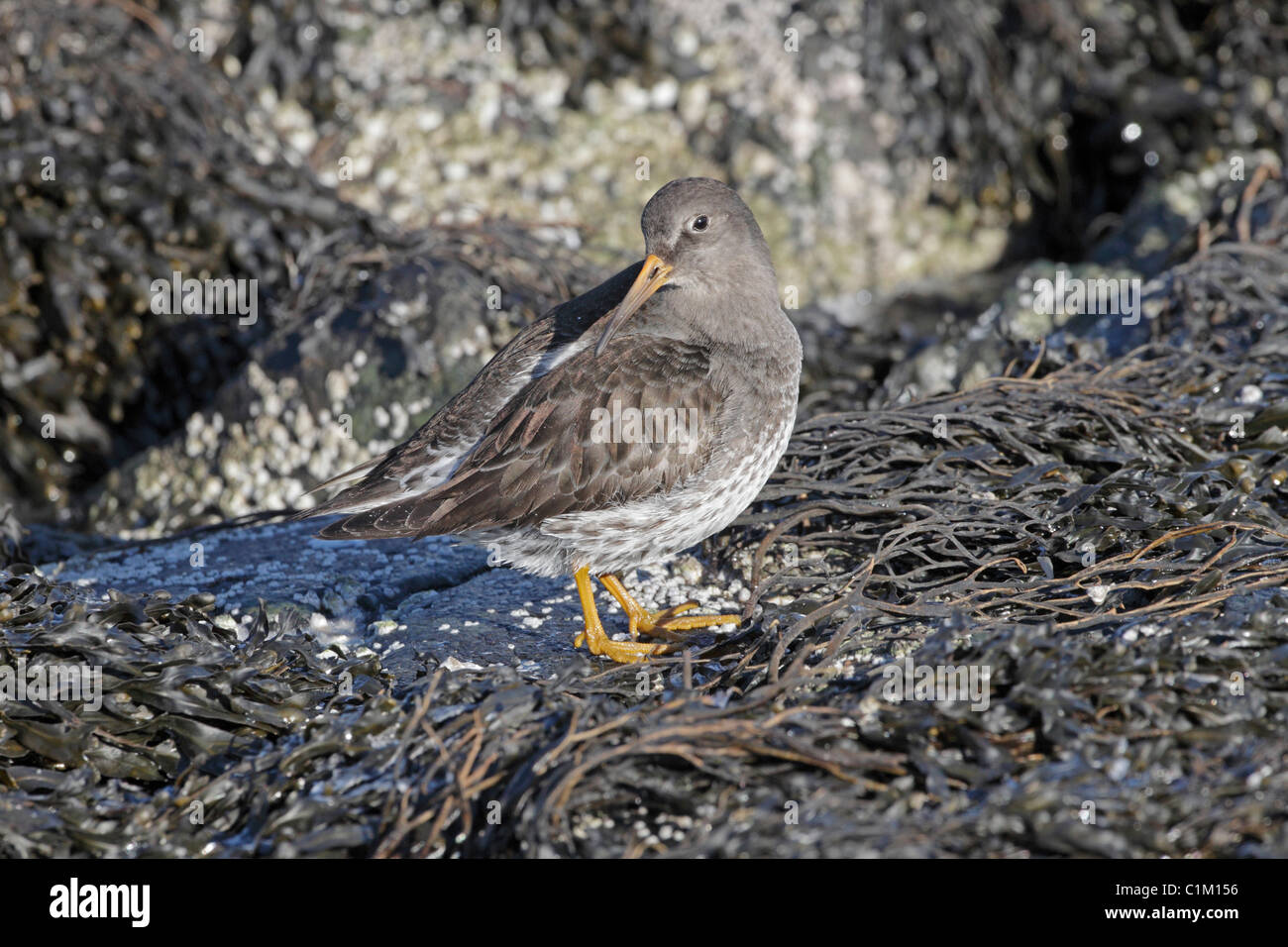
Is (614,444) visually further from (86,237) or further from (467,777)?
(86,237)

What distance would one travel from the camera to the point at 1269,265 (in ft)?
20.1

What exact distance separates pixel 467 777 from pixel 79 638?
147cm

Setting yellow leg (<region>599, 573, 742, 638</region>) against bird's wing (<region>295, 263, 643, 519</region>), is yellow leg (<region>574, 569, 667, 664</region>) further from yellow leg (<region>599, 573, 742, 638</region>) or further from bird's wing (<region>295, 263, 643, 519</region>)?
bird's wing (<region>295, 263, 643, 519</region>)

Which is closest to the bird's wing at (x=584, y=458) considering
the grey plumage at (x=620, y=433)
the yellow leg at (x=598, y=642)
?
the grey plumage at (x=620, y=433)

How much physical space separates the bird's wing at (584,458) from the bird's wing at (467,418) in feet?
0.76

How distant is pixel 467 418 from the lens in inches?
175

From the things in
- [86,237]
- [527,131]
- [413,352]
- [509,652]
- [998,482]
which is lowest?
[509,652]

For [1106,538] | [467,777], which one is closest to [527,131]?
[1106,538]

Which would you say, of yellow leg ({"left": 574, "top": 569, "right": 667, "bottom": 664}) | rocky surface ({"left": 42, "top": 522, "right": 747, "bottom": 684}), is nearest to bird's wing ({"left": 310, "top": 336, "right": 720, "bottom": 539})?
yellow leg ({"left": 574, "top": 569, "right": 667, "bottom": 664})

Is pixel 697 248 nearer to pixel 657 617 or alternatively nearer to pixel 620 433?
pixel 620 433

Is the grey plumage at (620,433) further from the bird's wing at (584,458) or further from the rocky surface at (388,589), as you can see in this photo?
the rocky surface at (388,589)

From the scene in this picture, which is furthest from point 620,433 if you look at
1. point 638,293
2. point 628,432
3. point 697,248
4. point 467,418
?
point 697,248
